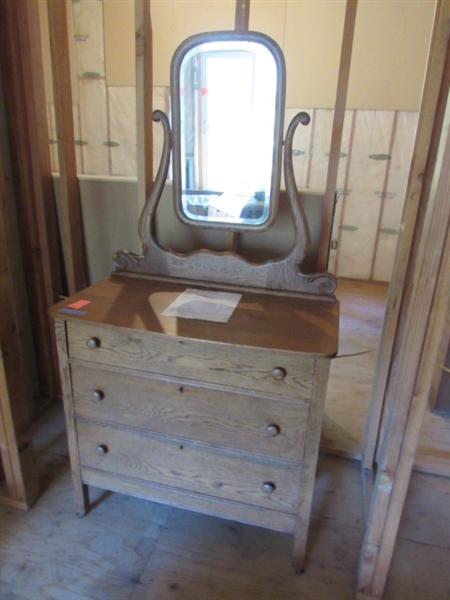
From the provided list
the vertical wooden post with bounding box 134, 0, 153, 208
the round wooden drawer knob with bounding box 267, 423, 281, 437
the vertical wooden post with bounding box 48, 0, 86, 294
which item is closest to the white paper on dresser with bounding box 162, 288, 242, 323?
the round wooden drawer knob with bounding box 267, 423, 281, 437

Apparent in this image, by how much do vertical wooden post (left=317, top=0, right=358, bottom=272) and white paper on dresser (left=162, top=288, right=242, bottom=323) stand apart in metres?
0.43

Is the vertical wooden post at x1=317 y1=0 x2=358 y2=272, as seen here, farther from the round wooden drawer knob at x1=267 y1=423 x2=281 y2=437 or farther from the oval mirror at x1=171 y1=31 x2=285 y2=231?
the round wooden drawer knob at x1=267 y1=423 x2=281 y2=437

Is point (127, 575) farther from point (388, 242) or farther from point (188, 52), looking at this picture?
point (388, 242)

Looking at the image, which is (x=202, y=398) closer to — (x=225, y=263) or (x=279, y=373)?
(x=279, y=373)

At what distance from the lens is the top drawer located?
3.75 ft

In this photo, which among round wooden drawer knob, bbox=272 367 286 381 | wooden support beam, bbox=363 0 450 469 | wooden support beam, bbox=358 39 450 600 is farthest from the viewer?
wooden support beam, bbox=363 0 450 469

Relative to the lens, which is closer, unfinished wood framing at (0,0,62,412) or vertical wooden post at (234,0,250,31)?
vertical wooden post at (234,0,250,31)

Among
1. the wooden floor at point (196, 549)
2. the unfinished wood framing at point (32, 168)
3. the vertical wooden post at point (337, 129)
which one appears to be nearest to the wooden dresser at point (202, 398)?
the wooden floor at point (196, 549)

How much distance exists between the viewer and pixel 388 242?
416cm

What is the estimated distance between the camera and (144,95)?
5.11 ft

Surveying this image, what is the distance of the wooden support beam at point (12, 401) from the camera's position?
140 centimetres

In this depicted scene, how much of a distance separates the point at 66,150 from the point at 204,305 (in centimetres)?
99

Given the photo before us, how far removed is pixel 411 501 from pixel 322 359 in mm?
1056

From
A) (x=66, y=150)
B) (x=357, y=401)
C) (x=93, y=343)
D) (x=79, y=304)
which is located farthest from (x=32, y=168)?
(x=357, y=401)
